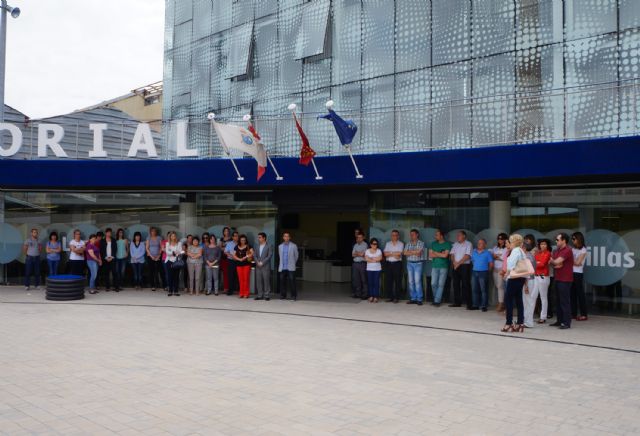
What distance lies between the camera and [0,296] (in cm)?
1597

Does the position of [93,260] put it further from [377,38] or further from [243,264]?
[377,38]

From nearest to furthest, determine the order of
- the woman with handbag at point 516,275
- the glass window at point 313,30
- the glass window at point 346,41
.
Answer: the woman with handbag at point 516,275 → the glass window at point 346,41 → the glass window at point 313,30

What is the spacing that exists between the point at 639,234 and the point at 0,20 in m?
20.2

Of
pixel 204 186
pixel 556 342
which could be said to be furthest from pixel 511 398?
pixel 204 186

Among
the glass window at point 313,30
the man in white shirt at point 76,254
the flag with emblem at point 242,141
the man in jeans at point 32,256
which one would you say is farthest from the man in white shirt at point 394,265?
the man in jeans at point 32,256

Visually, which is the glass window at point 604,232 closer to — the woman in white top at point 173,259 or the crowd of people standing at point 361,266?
the crowd of people standing at point 361,266

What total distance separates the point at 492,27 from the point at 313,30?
779 cm

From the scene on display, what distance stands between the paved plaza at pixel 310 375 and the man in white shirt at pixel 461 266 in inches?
61.4

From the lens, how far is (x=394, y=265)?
624 inches

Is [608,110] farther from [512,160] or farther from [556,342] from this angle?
[556,342]

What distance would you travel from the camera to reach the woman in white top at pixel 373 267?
15781 mm

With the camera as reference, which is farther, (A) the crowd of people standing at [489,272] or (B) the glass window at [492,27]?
(B) the glass window at [492,27]

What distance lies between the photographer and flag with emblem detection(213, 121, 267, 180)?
15.1 m

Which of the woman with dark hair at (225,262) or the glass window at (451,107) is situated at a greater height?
the glass window at (451,107)
